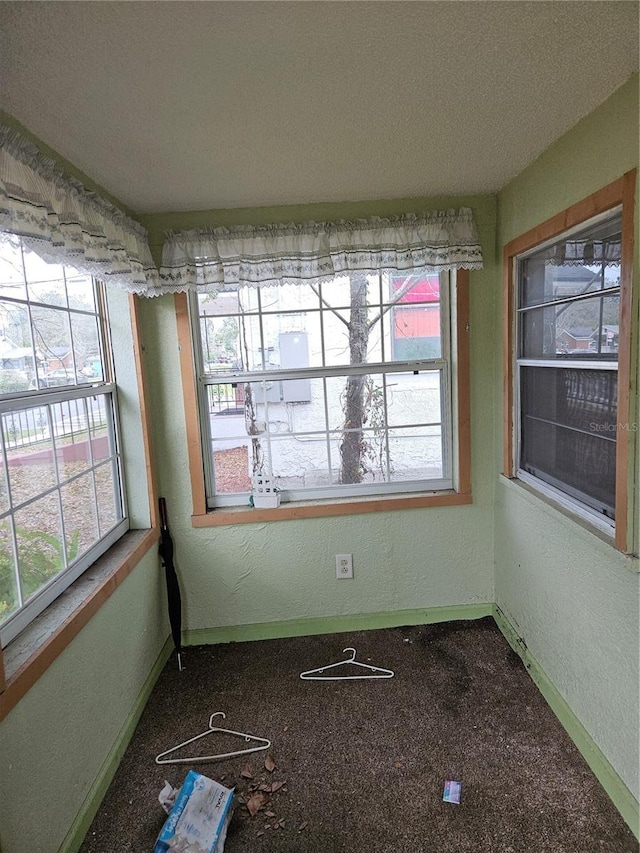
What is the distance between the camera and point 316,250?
216cm

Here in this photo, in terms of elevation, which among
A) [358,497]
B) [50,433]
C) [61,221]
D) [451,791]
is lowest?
[451,791]

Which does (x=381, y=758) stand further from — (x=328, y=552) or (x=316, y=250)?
(x=316, y=250)

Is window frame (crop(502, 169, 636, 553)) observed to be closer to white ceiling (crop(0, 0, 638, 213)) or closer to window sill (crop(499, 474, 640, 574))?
window sill (crop(499, 474, 640, 574))

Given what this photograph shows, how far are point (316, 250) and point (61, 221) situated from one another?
1091 mm

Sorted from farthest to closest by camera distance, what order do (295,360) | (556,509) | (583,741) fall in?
(295,360) → (556,509) → (583,741)

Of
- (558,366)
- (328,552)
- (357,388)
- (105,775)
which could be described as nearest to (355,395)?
(357,388)

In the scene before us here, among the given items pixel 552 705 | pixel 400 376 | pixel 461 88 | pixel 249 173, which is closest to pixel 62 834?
pixel 552 705

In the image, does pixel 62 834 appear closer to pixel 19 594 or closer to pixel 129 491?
pixel 19 594

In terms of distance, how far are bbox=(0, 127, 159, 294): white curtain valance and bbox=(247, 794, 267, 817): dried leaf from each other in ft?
6.14

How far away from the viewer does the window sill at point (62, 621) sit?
4.02 feet

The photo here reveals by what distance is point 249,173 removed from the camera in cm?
181

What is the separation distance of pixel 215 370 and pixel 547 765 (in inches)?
84.8

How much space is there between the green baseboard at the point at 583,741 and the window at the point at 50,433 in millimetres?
1938

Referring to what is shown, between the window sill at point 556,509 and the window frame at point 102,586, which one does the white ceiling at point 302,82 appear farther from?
the window sill at point 556,509
